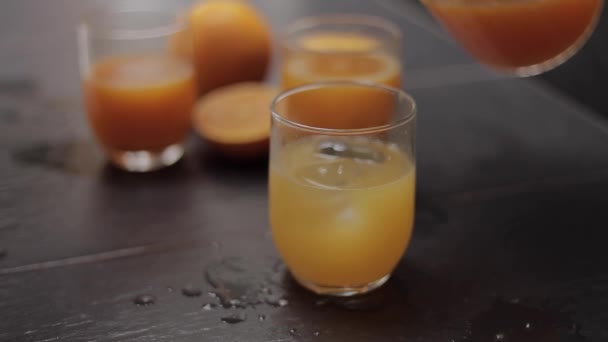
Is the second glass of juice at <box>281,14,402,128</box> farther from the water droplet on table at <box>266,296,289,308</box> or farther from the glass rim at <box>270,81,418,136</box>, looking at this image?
the water droplet on table at <box>266,296,289,308</box>

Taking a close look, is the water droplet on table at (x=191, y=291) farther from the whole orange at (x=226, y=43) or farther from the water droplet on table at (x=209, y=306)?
the whole orange at (x=226, y=43)

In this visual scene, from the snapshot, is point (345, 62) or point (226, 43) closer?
point (345, 62)

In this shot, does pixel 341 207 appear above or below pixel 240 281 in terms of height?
above

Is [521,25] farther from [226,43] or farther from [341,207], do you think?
[226,43]

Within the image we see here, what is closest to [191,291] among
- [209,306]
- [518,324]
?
[209,306]

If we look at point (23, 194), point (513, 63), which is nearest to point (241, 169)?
point (23, 194)

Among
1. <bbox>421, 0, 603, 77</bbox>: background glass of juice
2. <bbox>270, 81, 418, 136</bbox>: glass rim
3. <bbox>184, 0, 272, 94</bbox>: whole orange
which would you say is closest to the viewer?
<bbox>270, 81, 418, 136</bbox>: glass rim

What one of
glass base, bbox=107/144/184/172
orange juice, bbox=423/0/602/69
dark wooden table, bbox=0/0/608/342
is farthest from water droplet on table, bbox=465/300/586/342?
glass base, bbox=107/144/184/172
